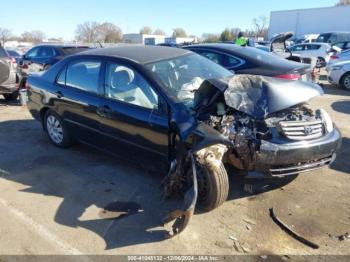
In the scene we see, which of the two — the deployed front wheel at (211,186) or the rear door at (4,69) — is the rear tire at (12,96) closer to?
the rear door at (4,69)

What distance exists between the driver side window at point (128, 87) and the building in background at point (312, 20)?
1767 inches

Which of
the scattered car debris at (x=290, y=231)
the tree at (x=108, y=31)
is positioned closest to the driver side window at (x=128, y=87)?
the scattered car debris at (x=290, y=231)

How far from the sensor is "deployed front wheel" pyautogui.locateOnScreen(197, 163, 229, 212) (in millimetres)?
3418

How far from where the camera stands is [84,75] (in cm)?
485

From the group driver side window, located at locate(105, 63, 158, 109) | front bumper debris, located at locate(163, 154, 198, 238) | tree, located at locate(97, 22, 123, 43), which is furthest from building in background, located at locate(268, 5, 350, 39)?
front bumper debris, located at locate(163, 154, 198, 238)

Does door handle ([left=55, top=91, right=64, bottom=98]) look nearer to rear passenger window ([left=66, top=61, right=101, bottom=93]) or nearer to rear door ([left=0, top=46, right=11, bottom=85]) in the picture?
rear passenger window ([left=66, top=61, right=101, bottom=93])

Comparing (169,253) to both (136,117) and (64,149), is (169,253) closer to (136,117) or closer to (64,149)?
(136,117)

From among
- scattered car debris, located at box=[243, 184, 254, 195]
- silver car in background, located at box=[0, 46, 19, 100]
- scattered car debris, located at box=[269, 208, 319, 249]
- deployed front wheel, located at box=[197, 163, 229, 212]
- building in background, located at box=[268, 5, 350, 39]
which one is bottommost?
scattered car debris, located at box=[269, 208, 319, 249]

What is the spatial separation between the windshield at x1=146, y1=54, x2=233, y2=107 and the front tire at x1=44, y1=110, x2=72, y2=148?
2.06 meters

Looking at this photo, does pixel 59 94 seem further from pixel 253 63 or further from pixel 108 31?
pixel 108 31

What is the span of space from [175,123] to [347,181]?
2.38 meters

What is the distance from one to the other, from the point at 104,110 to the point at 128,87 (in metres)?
0.47

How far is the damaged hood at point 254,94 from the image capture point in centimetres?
357

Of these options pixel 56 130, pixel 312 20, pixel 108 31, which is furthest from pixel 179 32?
pixel 56 130
